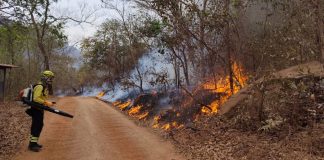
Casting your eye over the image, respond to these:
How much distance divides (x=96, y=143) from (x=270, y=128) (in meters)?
5.85

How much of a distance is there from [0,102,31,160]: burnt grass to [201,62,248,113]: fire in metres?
7.71

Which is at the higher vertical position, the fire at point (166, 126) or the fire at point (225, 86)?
the fire at point (225, 86)

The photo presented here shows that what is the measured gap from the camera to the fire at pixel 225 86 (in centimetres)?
1641

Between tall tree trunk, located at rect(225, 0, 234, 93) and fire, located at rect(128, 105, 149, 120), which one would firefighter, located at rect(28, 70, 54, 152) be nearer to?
tall tree trunk, located at rect(225, 0, 234, 93)

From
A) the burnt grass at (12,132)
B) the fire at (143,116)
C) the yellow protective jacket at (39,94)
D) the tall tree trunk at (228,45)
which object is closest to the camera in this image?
the yellow protective jacket at (39,94)

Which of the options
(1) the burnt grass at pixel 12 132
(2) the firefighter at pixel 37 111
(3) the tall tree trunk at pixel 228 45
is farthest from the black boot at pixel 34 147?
(3) the tall tree trunk at pixel 228 45

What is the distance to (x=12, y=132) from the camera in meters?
14.6

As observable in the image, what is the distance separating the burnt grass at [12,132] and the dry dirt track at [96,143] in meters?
0.44

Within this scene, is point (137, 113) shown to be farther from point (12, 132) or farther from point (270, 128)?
point (270, 128)

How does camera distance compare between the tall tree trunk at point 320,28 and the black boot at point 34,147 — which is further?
the tall tree trunk at point 320,28

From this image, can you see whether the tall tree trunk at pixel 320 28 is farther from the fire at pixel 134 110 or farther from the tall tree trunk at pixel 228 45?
the fire at pixel 134 110

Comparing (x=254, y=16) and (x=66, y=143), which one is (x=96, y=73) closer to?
(x=254, y=16)

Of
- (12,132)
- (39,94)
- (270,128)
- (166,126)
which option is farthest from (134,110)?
(270,128)

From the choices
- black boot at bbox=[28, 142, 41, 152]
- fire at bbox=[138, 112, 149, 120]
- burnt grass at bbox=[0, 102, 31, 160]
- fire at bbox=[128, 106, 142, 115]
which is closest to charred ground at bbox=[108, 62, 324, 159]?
black boot at bbox=[28, 142, 41, 152]
